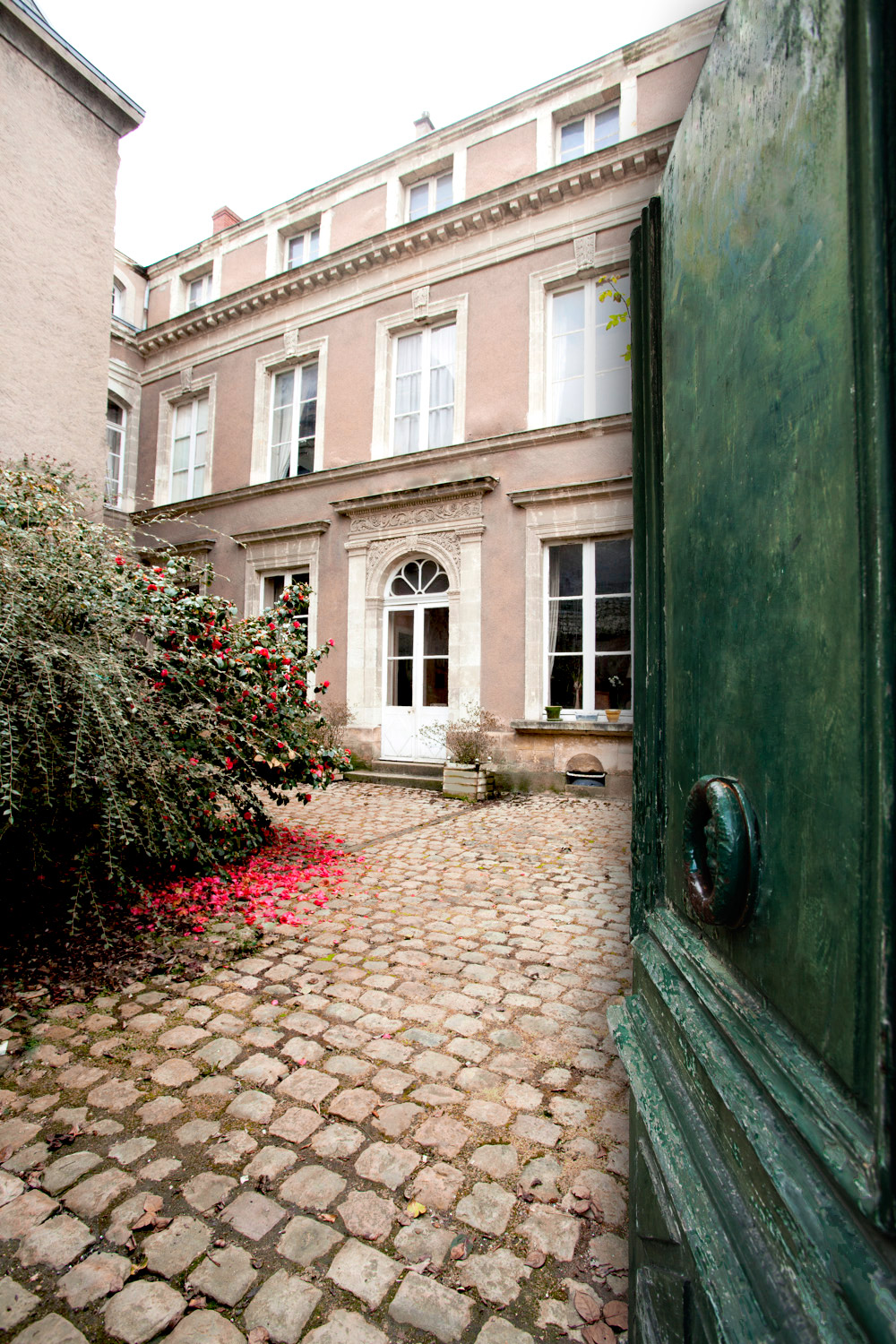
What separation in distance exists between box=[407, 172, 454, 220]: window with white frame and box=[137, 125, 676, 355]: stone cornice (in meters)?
0.83

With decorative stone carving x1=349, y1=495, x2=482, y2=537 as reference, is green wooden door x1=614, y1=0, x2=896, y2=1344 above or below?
below

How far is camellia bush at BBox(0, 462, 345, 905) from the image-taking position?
308 centimetres

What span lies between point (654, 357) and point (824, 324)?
0.80 metres

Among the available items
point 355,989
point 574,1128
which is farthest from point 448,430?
point 574,1128

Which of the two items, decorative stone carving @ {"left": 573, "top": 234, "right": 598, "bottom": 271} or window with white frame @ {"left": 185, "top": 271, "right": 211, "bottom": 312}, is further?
window with white frame @ {"left": 185, "top": 271, "right": 211, "bottom": 312}

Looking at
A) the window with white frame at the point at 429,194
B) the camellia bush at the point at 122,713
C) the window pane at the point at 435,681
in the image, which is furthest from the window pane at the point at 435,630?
the window with white frame at the point at 429,194

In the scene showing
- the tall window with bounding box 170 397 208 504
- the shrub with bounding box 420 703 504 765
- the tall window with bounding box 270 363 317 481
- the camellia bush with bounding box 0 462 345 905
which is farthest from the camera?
the tall window with bounding box 170 397 208 504

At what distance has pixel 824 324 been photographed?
0.57m

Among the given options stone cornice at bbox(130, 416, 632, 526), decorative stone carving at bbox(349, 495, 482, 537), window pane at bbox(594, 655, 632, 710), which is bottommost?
window pane at bbox(594, 655, 632, 710)

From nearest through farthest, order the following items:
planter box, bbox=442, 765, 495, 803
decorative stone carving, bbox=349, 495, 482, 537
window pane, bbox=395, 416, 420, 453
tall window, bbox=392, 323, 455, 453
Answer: planter box, bbox=442, 765, 495, 803 → decorative stone carving, bbox=349, 495, 482, 537 → tall window, bbox=392, 323, 455, 453 → window pane, bbox=395, 416, 420, 453

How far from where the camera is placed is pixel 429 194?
438 inches

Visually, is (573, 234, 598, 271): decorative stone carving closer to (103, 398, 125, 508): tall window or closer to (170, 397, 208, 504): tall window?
(170, 397, 208, 504): tall window

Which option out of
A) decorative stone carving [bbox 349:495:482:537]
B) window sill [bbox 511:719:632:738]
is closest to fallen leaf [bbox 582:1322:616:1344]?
window sill [bbox 511:719:632:738]

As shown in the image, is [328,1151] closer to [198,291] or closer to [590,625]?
[590,625]
